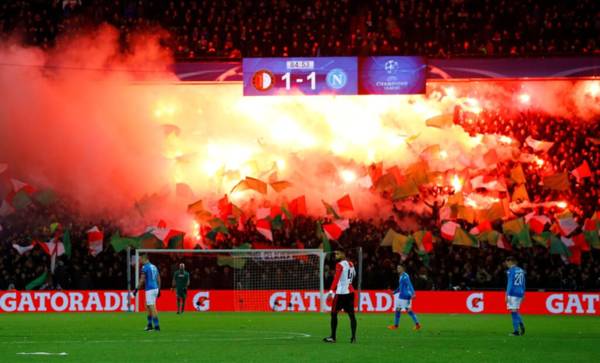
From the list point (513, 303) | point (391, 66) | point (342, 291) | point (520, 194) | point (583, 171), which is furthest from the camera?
point (391, 66)

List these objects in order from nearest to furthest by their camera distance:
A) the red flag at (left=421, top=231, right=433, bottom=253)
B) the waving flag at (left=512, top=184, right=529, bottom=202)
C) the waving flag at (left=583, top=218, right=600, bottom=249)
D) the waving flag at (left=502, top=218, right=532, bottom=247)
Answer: the waving flag at (left=583, top=218, right=600, bottom=249), the waving flag at (left=502, top=218, right=532, bottom=247), the red flag at (left=421, top=231, right=433, bottom=253), the waving flag at (left=512, top=184, right=529, bottom=202)

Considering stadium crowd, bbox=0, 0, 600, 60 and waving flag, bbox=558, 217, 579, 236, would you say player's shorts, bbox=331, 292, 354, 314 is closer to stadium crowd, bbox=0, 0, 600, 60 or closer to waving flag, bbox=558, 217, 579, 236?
waving flag, bbox=558, 217, 579, 236

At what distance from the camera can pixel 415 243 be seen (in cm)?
3291

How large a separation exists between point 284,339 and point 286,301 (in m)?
13.0

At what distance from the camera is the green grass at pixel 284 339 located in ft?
50.7

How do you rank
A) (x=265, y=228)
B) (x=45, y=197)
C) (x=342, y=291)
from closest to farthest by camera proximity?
(x=342, y=291)
(x=265, y=228)
(x=45, y=197)

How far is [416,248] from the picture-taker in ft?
108

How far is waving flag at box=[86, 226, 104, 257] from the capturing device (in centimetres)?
3303

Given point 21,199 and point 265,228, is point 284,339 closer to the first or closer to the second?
point 265,228

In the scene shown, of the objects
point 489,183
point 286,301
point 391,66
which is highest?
point 391,66

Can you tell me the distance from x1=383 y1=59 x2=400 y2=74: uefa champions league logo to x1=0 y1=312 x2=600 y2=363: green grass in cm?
940

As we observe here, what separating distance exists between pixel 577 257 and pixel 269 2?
47.2 ft

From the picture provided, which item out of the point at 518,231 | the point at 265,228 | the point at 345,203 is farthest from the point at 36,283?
the point at 518,231

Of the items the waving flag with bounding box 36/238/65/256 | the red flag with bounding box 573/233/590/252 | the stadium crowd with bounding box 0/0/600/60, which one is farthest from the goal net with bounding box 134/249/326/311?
the red flag with bounding box 573/233/590/252
